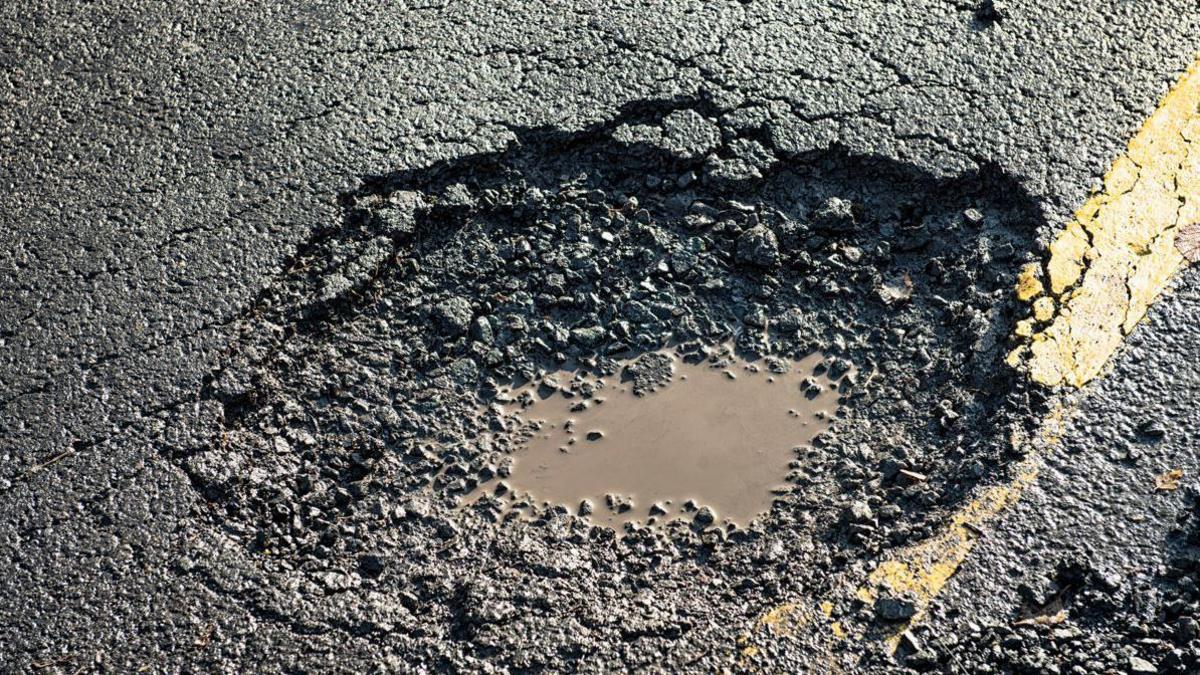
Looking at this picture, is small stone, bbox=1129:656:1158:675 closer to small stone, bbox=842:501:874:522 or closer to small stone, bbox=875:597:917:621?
small stone, bbox=875:597:917:621

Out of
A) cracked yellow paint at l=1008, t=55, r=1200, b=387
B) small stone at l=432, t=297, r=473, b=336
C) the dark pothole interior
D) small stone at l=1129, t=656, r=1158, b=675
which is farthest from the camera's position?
small stone at l=432, t=297, r=473, b=336

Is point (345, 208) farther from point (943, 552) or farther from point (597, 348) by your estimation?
point (943, 552)

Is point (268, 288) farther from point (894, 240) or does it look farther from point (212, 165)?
point (894, 240)

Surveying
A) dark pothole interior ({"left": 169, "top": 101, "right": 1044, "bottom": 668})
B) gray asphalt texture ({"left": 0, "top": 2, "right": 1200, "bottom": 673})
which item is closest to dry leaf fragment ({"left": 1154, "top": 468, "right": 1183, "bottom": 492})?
gray asphalt texture ({"left": 0, "top": 2, "right": 1200, "bottom": 673})

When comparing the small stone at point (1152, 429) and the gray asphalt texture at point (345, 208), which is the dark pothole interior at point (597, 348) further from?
the small stone at point (1152, 429)

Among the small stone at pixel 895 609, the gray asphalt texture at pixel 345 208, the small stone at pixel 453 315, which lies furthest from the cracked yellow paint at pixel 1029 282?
the small stone at pixel 453 315

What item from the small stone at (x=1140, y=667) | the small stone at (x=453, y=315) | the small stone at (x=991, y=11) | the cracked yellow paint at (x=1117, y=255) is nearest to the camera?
the small stone at (x=1140, y=667)
